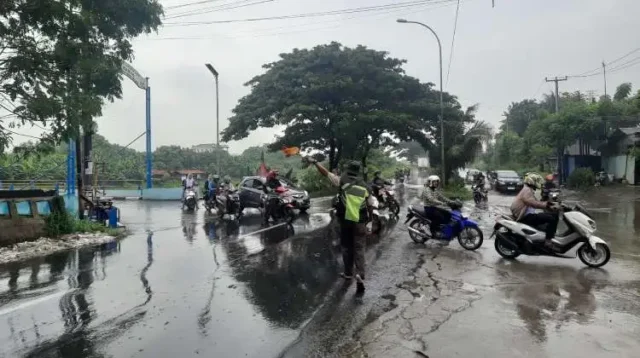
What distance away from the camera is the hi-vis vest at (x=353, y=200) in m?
6.90

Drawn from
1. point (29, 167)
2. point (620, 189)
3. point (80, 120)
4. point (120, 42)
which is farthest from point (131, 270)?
point (29, 167)

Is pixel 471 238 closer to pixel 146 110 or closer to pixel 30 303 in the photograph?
pixel 30 303

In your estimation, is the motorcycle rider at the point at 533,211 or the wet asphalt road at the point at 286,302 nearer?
the wet asphalt road at the point at 286,302

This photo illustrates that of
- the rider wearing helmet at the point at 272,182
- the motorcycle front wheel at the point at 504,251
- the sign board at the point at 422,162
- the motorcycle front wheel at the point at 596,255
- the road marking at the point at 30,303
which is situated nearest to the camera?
the road marking at the point at 30,303

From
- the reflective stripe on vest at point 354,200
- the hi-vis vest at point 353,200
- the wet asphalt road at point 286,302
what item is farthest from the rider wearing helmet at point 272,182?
the reflective stripe on vest at point 354,200

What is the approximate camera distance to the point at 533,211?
30.1 ft

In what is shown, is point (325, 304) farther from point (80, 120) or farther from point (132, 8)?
point (132, 8)

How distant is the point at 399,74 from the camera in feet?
105

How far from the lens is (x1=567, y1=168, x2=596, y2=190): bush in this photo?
31.4m

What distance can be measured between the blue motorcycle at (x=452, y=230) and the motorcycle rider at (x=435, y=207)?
0.07m

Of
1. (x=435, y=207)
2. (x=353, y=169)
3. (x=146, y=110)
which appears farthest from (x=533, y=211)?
(x=146, y=110)

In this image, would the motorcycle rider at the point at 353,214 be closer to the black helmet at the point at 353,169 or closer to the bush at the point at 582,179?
the black helmet at the point at 353,169

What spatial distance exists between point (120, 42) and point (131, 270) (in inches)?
219

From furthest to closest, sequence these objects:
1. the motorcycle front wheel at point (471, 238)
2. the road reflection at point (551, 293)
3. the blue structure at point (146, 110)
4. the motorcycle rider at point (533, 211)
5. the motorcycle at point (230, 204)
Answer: the blue structure at point (146, 110) < the motorcycle at point (230, 204) < the motorcycle front wheel at point (471, 238) < the motorcycle rider at point (533, 211) < the road reflection at point (551, 293)
